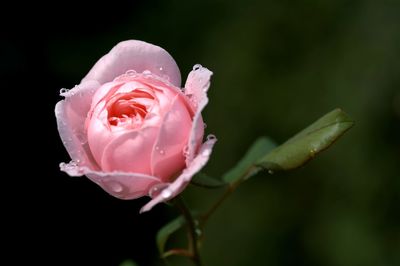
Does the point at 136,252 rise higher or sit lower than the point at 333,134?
lower

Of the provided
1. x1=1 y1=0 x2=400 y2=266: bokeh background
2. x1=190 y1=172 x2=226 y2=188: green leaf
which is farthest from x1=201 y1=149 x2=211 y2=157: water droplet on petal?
x1=1 y1=0 x2=400 y2=266: bokeh background

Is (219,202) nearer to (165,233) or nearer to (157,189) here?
(165,233)

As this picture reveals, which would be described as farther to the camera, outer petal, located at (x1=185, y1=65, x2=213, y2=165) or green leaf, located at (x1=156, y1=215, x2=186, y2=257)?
green leaf, located at (x1=156, y1=215, x2=186, y2=257)

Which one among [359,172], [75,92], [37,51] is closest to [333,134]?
[75,92]

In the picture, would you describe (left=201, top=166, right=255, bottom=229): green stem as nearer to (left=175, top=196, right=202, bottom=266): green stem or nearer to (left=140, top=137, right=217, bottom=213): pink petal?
(left=175, top=196, right=202, bottom=266): green stem

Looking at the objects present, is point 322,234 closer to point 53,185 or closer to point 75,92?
point 53,185

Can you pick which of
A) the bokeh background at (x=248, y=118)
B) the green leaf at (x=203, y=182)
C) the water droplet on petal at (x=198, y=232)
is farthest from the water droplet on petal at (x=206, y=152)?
the bokeh background at (x=248, y=118)

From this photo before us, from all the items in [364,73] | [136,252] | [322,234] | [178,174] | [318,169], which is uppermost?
[178,174]

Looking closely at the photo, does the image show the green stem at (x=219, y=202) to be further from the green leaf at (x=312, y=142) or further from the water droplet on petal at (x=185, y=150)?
the water droplet on petal at (x=185, y=150)
